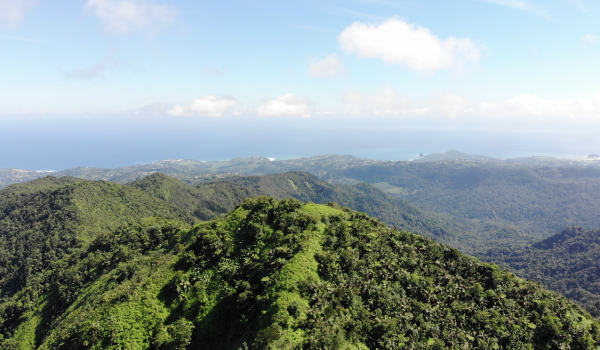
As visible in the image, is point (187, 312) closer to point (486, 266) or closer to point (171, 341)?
point (171, 341)

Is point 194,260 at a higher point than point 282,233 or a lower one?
lower

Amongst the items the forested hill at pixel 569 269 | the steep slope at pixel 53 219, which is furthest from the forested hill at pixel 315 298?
the forested hill at pixel 569 269

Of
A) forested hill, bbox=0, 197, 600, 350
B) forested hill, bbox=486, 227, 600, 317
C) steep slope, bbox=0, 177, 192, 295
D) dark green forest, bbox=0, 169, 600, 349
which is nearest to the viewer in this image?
forested hill, bbox=0, 197, 600, 350

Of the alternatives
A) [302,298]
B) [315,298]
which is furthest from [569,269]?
[302,298]

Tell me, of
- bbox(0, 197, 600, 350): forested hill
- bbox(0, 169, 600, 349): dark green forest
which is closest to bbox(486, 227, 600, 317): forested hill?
bbox(0, 197, 600, 350): forested hill

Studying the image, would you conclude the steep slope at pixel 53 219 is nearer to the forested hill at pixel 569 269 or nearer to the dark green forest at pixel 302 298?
the dark green forest at pixel 302 298

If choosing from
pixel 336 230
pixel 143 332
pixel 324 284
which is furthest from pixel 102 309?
pixel 336 230

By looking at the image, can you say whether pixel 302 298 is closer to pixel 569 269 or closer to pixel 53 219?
pixel 53 219

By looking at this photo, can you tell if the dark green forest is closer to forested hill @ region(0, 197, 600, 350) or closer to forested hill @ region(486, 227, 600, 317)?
forested hill @ region(0, 197, 600, 350)
